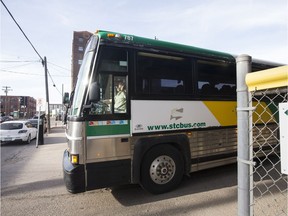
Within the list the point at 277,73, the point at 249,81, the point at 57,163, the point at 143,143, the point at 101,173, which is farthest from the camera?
the point at 57,163

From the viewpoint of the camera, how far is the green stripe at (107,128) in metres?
3.80

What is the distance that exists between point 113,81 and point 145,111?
840 mm

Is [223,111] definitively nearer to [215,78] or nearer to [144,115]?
[215,78]

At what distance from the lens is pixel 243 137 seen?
53.6 inches

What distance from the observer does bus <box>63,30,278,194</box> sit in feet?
12.5

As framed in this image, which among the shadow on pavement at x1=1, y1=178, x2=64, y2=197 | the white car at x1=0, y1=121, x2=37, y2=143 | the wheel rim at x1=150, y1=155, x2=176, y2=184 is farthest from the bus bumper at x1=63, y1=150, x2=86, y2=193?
the white car at x1=0, y1=121, x2=37, y2=143

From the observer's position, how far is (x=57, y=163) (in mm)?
7539

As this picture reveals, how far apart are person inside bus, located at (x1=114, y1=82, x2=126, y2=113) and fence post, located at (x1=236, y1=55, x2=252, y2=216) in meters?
2.88

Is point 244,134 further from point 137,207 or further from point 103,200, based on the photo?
point 103,200

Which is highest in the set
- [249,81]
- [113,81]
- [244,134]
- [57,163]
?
[113,81]

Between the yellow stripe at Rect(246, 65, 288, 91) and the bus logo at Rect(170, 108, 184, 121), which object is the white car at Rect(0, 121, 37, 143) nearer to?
the bus logo at Rect(170, 108, 184, 121)

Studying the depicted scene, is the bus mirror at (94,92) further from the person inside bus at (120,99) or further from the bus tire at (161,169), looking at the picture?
the bus tire at (161,169)

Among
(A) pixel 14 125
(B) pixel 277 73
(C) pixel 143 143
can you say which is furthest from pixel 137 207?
(A) pixel 14 125

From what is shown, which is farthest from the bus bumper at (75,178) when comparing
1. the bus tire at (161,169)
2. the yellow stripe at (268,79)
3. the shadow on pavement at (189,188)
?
the yellow stripe at (268,79)
